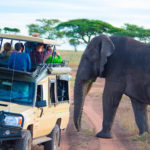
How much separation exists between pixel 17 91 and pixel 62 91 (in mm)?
2139

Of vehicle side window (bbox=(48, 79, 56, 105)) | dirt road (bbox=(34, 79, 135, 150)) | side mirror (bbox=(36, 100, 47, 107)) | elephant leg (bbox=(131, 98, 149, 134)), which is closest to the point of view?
side mirror (bbox=(36, 100, 47, 107))

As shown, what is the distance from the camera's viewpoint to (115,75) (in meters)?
12.6

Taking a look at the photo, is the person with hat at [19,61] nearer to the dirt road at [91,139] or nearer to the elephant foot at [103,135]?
the dirt road at [91,139]

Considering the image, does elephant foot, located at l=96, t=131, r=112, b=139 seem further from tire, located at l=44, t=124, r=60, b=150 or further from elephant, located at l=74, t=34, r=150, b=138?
tire, located at l=44, t=124, r=60, b=150

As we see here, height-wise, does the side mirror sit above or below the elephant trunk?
above

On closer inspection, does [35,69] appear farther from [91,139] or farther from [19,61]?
[91,139]

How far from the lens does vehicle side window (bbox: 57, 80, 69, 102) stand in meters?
11.1

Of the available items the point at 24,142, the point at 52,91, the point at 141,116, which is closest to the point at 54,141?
the point at 52,91

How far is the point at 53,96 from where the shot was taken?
10.5 meters

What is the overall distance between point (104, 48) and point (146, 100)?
1675mm

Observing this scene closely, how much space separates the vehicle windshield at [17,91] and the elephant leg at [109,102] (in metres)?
3.70

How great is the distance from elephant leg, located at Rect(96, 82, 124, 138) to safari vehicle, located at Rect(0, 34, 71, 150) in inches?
60.0

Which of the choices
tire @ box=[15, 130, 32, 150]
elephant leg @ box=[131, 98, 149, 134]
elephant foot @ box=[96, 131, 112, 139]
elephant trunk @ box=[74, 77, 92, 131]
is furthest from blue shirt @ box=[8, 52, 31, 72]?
elephant leg @ box=[131, 98, 149, 134]

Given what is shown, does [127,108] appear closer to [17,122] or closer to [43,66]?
[43,66]
